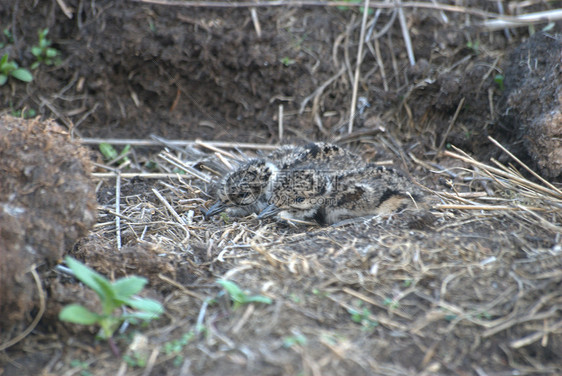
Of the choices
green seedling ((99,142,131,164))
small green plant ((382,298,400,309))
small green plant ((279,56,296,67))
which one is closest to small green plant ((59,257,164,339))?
small green plant ((382,298,400,309))

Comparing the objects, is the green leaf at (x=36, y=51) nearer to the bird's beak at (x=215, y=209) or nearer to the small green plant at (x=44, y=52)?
the small green plant at (x=44, y=52)

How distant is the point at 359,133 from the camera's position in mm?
6430

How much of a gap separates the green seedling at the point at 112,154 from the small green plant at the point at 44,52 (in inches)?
51.1

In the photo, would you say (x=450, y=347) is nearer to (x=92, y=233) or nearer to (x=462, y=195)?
(x=462, y=195)

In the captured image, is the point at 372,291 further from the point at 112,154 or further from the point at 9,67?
the point at 9,67

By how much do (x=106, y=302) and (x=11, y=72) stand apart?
14.5 ft

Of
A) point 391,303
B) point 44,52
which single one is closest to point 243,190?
point 391,303

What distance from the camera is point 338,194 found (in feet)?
16.5

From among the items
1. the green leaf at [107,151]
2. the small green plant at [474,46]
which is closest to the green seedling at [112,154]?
the green leaf at [107,151]

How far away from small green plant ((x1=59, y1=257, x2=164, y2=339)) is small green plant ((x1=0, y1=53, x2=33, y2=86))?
4090 millimetres

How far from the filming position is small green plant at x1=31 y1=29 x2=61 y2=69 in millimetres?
6629

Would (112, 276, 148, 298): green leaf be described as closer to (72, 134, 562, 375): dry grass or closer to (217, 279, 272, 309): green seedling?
(72, 134, 562, 375): dry grass

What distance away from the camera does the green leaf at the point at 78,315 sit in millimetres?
3002

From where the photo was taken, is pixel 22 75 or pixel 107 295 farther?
pixel 22 75
